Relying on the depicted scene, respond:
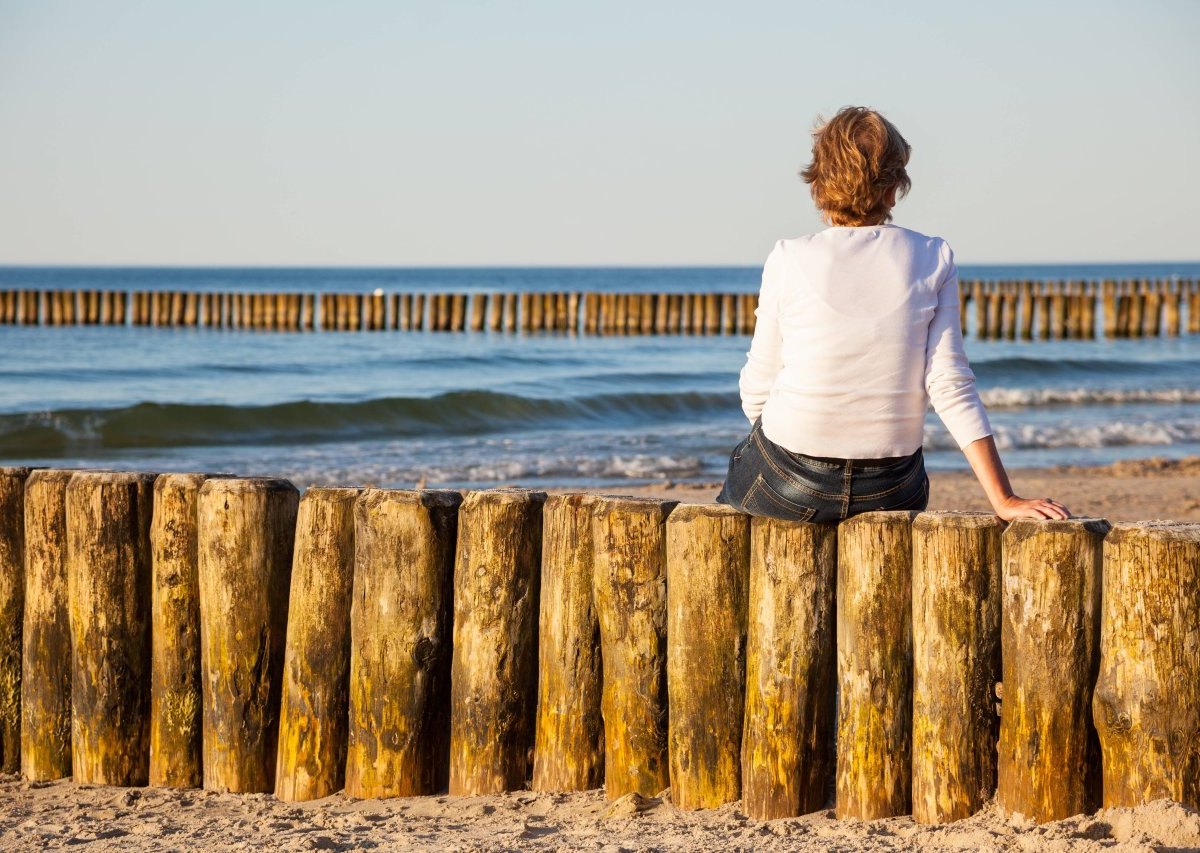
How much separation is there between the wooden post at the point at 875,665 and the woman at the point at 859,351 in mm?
124

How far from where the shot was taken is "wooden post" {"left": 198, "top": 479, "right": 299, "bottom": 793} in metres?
3.64

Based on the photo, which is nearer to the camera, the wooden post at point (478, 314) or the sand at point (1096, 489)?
the sand at point (1096, 489)

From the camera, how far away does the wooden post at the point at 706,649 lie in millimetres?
3275

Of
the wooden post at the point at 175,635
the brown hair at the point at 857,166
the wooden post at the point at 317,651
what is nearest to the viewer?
the brown hair at the point at 857,166

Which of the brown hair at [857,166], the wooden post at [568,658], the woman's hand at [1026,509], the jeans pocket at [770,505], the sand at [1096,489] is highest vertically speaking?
the brown hair at [857,166]

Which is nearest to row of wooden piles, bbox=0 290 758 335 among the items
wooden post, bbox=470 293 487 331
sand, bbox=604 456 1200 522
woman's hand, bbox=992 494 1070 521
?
wooden post, bbox=470 293 487 331

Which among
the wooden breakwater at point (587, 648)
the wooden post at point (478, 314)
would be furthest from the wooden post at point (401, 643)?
the wooden post at point (478, 314)

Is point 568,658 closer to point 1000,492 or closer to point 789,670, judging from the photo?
point 789,670

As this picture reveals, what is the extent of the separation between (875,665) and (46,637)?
252 cm

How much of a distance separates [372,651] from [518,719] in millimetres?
452

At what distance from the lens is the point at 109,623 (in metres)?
3.85

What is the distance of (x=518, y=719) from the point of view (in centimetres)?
358

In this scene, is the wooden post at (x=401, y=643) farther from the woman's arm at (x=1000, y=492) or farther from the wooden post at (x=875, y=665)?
the woman's arm at (x=1000, y=492)

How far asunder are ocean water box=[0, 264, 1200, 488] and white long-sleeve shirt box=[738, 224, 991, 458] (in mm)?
7141
